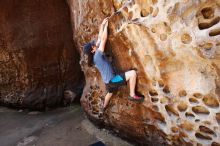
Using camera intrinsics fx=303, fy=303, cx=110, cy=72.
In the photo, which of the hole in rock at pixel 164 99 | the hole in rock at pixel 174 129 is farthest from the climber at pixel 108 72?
the hole in rock at pixel 174 129

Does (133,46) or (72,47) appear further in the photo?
(72,47)

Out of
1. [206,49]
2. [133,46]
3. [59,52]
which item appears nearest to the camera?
[206,49]

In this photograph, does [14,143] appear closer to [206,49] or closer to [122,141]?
[122,141]

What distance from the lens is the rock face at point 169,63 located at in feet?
11.6

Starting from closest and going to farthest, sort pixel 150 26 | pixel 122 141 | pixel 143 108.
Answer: pixel 150 26
pixel 143 108
pixel 122 141

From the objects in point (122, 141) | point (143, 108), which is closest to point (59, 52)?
point (122, 141)

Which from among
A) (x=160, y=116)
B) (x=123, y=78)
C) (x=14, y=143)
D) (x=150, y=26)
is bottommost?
(x=14, y=143)

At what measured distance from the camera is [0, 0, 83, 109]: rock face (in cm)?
785

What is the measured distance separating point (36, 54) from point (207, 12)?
18.3 ft

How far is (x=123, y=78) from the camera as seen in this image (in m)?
4.62

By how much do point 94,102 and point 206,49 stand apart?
3169 mm

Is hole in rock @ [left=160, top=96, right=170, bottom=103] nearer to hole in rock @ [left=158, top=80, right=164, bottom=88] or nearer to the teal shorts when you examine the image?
hole in rock @ [left=158, top=80, right=164, bottom=88]

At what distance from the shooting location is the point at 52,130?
21.5ft

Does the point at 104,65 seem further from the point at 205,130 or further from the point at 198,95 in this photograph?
the point at 205,130
